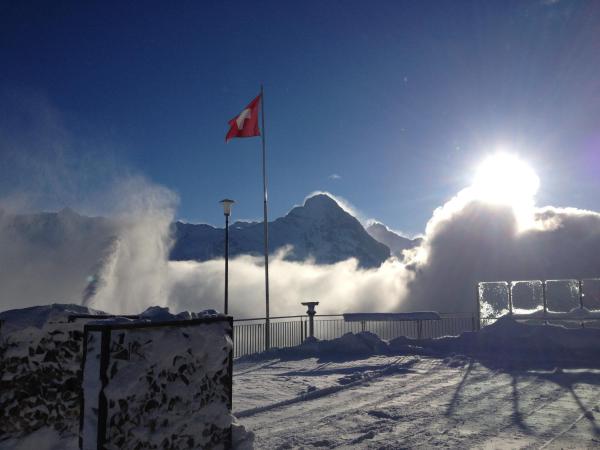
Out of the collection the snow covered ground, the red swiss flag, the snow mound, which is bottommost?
the snow covered ground

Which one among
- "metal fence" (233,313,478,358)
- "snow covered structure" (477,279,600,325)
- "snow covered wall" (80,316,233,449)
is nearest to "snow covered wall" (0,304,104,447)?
"snow covered wall" (80,316,233,449)

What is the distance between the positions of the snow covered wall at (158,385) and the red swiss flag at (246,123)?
15.5 metres

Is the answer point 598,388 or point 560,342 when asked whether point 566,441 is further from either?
point 560,342

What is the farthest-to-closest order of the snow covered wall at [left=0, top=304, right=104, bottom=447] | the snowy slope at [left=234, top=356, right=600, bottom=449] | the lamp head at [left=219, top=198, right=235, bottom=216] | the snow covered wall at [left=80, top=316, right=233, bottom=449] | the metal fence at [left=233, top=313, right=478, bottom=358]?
the metal fence at [left=233, top=313, right=478, bottom=358] → the lamp head at [left=219, top=198, right=235, bottom=216] → the snowy slope at [left=234, top=356, right=600, bottom=449] → the snow covered wall at [left=0, top=304, right=104, bottom=447] → the snow covered wall at [left=80, top=316, right=233, bottom=449]

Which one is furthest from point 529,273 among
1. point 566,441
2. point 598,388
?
point 566,441

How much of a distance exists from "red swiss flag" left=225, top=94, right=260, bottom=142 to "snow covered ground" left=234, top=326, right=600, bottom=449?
34.7 ft

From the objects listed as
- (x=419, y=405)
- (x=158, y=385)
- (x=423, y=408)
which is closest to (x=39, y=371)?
(x=158, y=385)

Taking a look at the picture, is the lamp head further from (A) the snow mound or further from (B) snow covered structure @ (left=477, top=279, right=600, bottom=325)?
(B) snow covered structure @ (left=477, top=279, right=600, bottom=325)

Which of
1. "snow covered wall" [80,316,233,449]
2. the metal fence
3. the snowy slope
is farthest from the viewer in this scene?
the metal fence

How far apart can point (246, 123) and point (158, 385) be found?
16740 mm

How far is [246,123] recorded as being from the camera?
1994cm

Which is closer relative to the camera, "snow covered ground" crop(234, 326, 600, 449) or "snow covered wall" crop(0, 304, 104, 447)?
"snow covered wall" crop(0, 304, 104, 447)

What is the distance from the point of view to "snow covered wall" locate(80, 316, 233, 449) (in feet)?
13.3

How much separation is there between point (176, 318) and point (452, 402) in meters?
6.51
